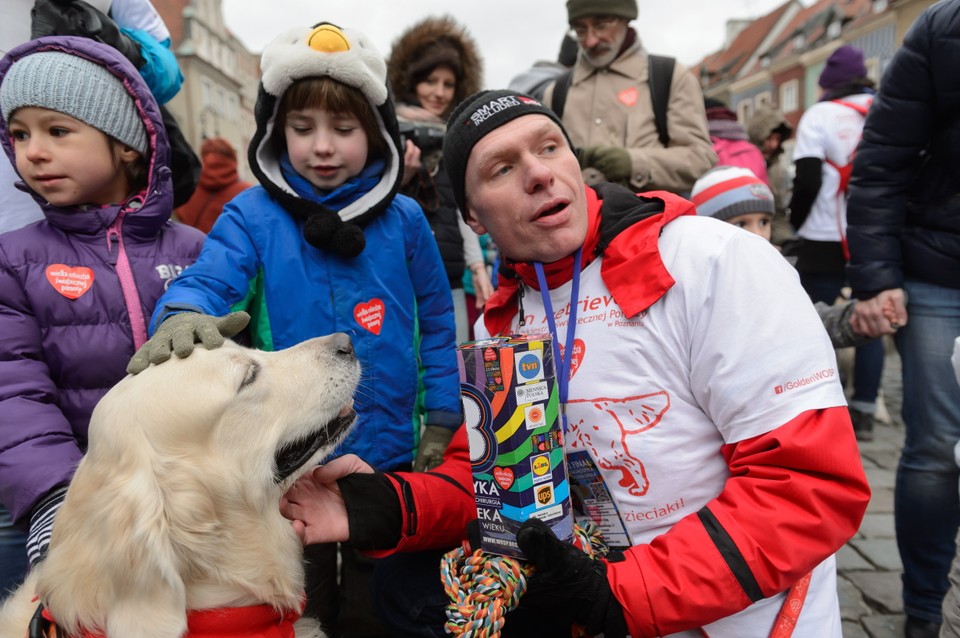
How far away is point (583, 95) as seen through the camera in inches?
137

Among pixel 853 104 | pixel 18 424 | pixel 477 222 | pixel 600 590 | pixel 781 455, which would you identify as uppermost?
pixel 853 104

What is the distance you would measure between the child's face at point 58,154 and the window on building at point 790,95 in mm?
40389

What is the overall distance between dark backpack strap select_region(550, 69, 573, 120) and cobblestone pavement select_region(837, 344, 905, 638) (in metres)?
2.84

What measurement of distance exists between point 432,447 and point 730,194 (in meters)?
2.14

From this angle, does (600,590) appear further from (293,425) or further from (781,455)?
(293,425)

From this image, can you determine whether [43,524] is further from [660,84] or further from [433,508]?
[660,84]

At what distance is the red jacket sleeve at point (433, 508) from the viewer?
1.84m

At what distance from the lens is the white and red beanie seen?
336cm

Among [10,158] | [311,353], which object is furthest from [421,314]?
[10,158]

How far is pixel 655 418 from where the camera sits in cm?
164

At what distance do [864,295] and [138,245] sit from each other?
280 cm

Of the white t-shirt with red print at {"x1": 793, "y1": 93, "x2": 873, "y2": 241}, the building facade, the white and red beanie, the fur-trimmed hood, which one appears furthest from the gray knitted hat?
the building facade

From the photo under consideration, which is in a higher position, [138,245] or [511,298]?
[138,245]

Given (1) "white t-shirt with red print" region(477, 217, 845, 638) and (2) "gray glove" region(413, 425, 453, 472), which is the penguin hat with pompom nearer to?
(2) "gray glove" region(413, 425, 453, 472)
